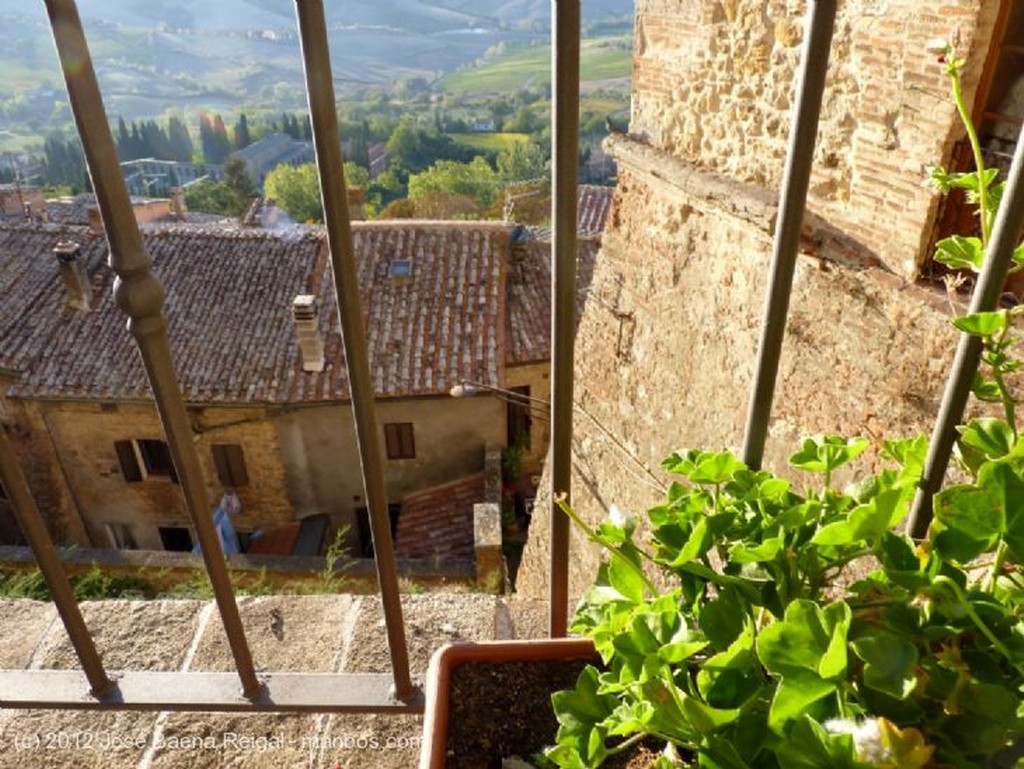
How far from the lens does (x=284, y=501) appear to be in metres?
11.3

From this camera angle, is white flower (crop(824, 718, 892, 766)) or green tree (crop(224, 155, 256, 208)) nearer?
white flower (crop(824, 718, 892, 766))

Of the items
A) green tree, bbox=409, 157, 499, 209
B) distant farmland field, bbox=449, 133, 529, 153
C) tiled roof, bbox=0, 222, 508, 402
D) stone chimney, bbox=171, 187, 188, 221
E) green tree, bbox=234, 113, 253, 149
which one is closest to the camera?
tiled roof, bbox=0, 222, 508, 402

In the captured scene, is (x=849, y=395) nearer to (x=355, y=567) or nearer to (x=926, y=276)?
(x=926, y=276)

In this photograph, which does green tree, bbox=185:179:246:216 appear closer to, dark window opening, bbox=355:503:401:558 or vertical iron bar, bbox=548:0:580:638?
dark window opening, bbox=355:503:401:558

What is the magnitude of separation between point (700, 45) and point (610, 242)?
1258 mm

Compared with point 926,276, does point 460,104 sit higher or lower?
lower

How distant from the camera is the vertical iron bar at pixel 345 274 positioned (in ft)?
2.51

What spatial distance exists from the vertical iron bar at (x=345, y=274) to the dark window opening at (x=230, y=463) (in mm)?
10207

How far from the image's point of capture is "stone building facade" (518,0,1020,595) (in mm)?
2617

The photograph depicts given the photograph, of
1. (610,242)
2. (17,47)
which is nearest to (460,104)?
(17,47)

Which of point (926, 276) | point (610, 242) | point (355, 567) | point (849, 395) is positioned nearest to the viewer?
point (926, 276)

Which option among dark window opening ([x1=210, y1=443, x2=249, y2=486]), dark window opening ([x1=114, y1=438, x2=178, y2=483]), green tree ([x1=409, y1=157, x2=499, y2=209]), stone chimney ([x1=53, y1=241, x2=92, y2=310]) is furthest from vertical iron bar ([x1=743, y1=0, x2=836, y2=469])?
green tree ([x1=409, y1=157, x2=499, y2=209])

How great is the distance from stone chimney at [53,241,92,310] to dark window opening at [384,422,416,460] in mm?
4604

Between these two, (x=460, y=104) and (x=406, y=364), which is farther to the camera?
(x=460, y=104)
